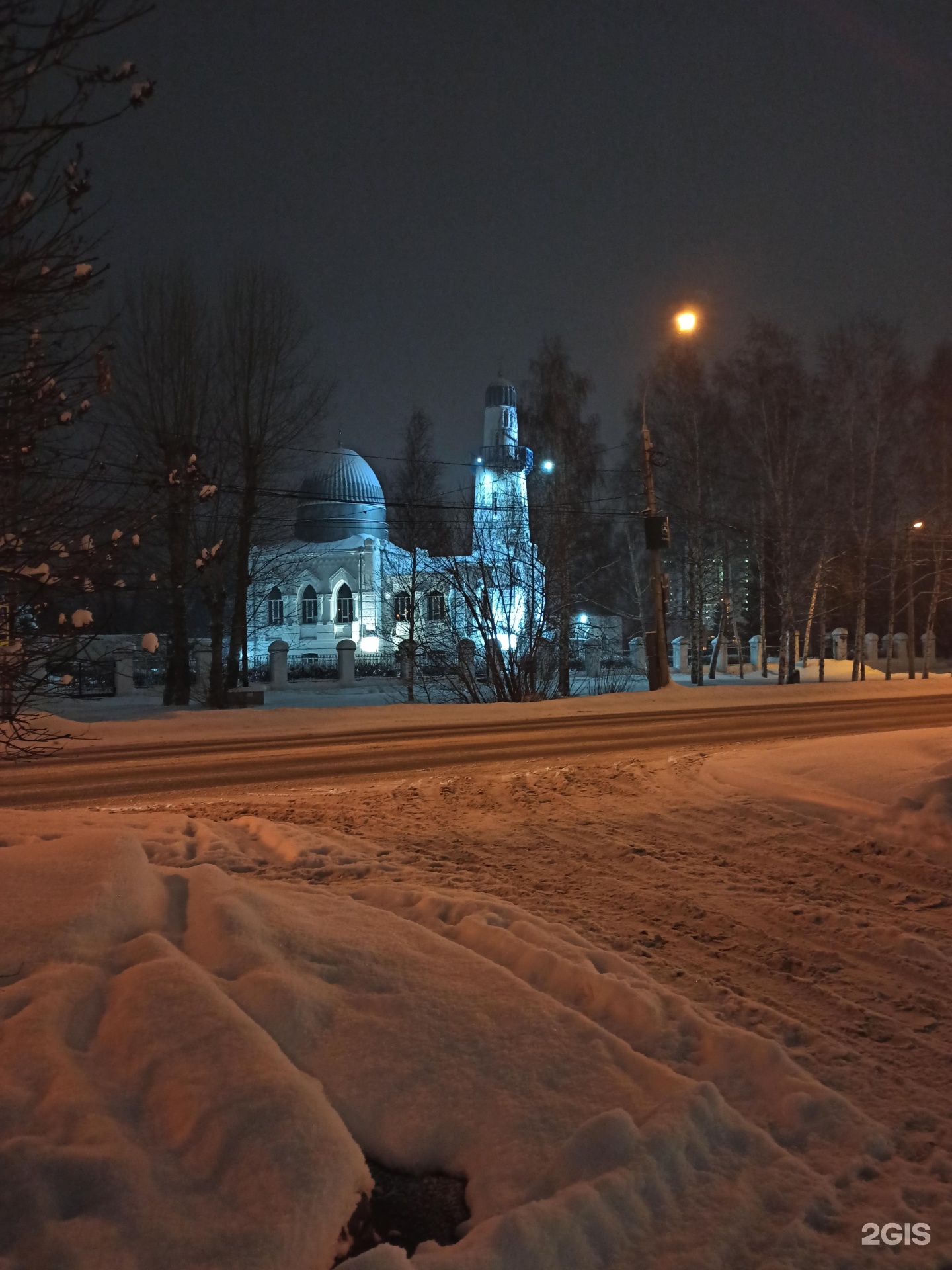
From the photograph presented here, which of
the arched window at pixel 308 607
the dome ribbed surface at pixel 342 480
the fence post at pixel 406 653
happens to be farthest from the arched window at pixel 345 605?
the fence post at pixel 406 653

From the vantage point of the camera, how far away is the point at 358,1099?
2.94 metres

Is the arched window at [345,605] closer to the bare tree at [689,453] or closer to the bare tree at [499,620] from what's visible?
the bare tree at [689,453]

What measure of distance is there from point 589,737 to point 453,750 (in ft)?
7.25

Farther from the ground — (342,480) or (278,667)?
(342,480)

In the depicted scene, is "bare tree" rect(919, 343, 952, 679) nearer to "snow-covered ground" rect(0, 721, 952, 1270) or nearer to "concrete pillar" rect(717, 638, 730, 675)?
"concrete pillar" rect(717, 638, 730, 675)

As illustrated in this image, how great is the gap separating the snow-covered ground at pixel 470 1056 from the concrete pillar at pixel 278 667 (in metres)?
23.7

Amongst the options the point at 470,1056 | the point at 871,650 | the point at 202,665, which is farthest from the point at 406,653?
the point at 871,650

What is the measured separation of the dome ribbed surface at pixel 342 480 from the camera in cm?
4856

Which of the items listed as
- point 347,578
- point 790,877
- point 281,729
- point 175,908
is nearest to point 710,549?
point 347,578

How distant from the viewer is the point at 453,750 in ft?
39.4

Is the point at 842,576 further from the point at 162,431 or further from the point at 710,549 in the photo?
the point at 162,431

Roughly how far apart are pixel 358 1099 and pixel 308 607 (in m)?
45.0

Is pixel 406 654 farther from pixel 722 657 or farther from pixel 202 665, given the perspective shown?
pixel 722 657

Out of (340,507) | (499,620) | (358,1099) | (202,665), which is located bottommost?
(358,1099)
